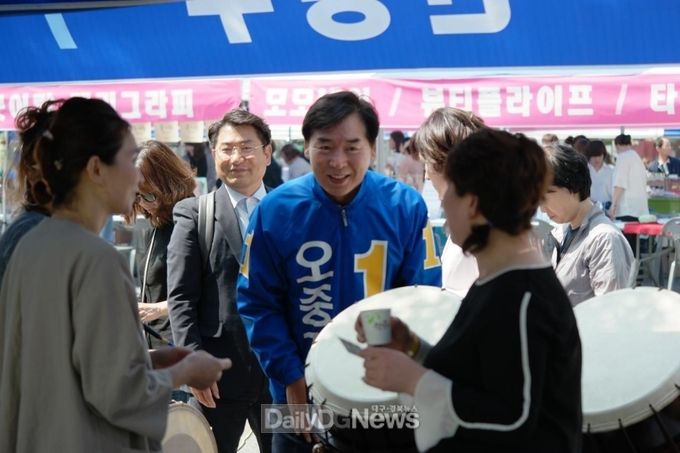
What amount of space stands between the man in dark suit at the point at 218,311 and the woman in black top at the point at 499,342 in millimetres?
1883

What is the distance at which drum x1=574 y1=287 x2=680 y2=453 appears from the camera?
7.89 ft

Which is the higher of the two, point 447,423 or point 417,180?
point 417,180

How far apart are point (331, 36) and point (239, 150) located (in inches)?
57.0

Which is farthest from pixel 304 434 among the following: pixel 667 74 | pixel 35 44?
pixel 667 74

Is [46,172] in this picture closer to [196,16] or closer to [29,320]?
[29,320]

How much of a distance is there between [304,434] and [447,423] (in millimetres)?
1018

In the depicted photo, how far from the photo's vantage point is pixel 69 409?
211cm

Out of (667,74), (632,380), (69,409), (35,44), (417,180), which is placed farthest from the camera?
(417,180)

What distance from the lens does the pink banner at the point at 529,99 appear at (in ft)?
29.3

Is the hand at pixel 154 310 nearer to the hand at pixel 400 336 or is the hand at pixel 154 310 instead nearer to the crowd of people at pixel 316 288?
the crowd of people at pixel 316 288

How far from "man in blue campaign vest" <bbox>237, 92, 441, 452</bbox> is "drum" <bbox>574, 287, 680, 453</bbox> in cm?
65

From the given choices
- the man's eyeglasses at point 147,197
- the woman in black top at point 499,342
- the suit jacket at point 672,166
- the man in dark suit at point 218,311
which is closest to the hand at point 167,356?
the woman in black top at point 499,342

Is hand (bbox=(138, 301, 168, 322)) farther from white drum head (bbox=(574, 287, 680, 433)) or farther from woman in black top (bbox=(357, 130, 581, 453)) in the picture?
woman in black top (bbox=(357, 130, 581, 453))

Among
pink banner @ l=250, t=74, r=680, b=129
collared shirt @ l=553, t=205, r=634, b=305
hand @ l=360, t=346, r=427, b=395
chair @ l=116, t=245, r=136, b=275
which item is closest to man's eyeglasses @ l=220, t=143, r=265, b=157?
collared shirt @ l=553, t=205, r=634, b=305
